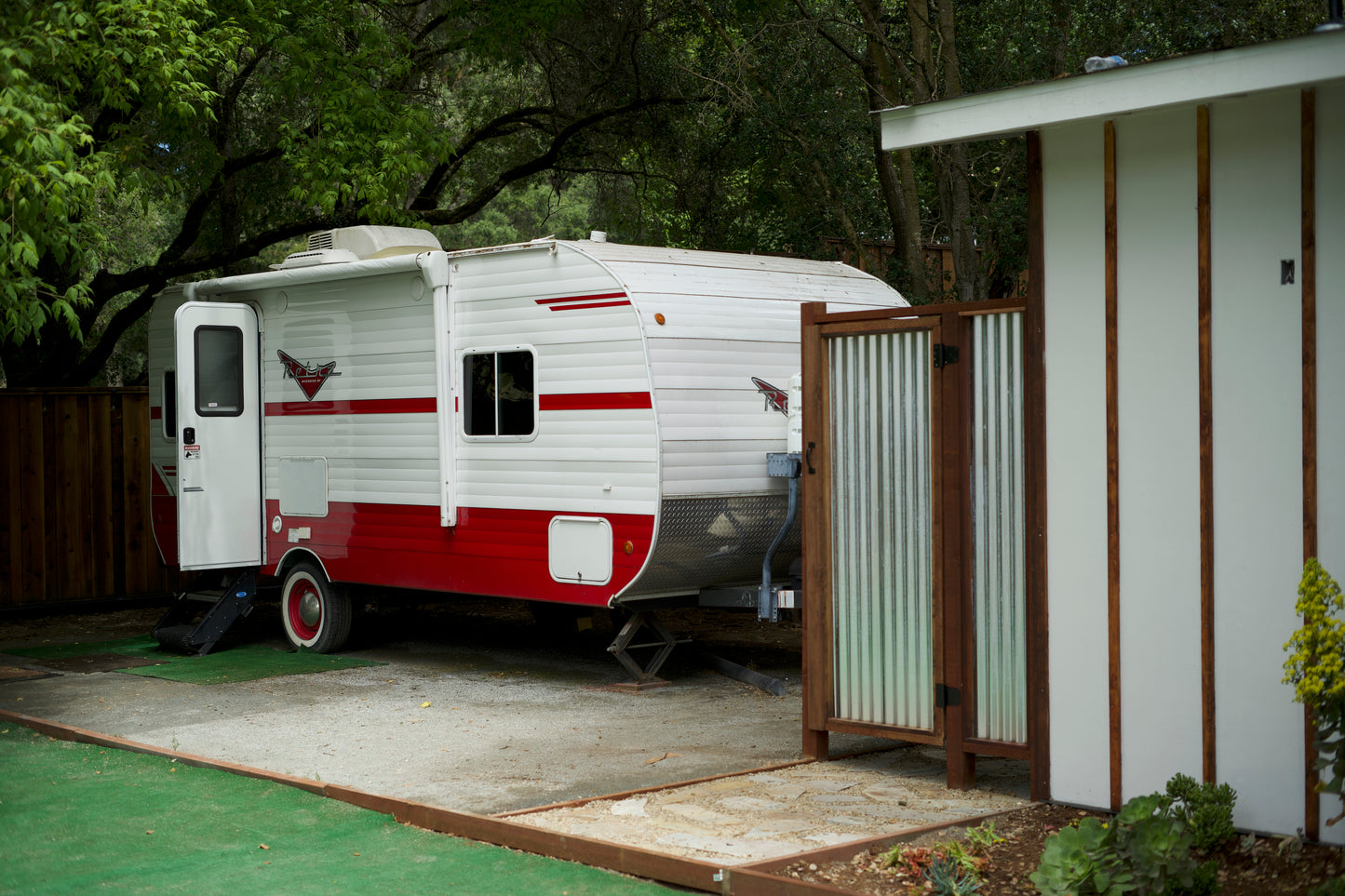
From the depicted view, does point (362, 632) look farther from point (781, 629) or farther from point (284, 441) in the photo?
point (781, 629)

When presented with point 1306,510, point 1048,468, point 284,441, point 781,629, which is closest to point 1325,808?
point 1306,510

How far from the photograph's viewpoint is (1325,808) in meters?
4.88

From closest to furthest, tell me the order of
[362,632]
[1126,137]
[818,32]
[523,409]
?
[1126,137] < [523,409] < [362,632] < [818,32]

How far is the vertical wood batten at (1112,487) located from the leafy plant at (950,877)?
1.05 m

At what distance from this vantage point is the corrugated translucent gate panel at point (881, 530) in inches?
249

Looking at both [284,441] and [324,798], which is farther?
[284,441]

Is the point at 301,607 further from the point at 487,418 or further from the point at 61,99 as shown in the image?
the point at 61,99

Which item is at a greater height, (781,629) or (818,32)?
(818,32)

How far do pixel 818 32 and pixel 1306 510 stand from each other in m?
9.31

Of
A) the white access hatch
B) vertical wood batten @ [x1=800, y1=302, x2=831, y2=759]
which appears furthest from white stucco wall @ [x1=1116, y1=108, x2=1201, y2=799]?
the white access hatch

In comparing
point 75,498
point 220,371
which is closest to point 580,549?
point 220,371

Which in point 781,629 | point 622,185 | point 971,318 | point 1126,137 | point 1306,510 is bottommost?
point 781,629

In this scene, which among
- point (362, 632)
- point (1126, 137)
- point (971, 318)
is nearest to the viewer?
point (1126, 137)

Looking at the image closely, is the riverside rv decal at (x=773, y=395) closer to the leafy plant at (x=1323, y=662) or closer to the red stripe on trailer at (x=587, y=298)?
the red stripe on trailer at (x=587, y=298)
